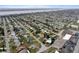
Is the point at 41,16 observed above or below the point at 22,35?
above

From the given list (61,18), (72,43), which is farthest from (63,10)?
(72,43)

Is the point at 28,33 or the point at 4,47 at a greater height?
the point at 28,33

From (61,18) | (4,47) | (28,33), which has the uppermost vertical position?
(61,18)

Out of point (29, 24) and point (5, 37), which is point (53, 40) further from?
point (5, 37)

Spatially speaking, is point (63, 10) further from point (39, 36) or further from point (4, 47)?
point (4, 47)
